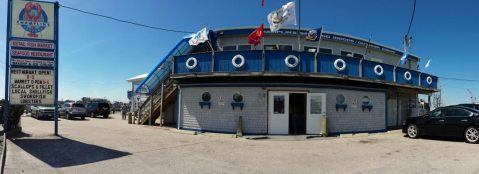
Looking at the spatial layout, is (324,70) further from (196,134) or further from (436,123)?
(196,134)

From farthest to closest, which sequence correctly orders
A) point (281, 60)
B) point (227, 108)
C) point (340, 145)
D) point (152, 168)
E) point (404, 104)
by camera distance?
point (404, 104) < point (227, 108) < point (281, 60) < point (340, 145) < point (152, 168)

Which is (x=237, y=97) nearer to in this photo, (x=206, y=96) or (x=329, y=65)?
(x=206, y=96)

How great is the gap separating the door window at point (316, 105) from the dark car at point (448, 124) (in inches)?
151

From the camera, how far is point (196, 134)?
53.1ft

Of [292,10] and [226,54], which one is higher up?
[292,10]

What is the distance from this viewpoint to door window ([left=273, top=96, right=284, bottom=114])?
1606 centimetres

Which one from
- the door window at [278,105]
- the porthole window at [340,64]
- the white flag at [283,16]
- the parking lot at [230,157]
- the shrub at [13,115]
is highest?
the white flag at [283,16]

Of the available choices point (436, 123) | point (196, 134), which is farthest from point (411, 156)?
point (196, 134)

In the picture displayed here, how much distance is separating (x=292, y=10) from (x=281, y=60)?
2.31 m

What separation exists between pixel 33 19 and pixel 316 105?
489 inches

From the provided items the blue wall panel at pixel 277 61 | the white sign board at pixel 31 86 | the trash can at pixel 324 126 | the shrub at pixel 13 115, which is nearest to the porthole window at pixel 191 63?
the blue wall panel at pixel 277 61

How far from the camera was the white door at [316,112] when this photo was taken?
16.2 meters

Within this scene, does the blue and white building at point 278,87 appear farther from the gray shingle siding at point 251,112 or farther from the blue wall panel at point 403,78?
the blue wall panel at point 403,78

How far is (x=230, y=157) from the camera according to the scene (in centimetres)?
985
